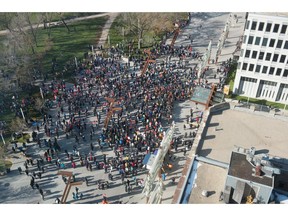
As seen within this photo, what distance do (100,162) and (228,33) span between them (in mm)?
46136

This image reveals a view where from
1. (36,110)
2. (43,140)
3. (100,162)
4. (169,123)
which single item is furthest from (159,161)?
(36,110)

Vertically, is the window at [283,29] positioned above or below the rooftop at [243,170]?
above

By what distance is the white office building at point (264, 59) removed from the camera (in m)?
44.7

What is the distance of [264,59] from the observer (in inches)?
1881

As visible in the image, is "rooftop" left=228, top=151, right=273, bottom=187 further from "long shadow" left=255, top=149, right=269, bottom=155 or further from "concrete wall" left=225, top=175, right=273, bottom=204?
"long shadow" left=255, top=149, right=269, bottom=155

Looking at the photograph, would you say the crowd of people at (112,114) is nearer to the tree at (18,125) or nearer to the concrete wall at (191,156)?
the tree at (18,125)

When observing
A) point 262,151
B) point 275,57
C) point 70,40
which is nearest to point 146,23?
point 70,40

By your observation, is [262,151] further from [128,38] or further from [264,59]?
[128,38]

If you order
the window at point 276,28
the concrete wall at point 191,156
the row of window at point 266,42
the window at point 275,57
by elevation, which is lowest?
the concrete wall at point 191,156

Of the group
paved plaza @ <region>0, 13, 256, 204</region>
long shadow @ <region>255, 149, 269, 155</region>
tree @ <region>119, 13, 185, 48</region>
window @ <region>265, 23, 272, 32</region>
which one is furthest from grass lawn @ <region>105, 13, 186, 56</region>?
long shadow @ <region>255, 149, 269, 155</region>

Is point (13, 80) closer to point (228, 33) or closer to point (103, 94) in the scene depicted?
point (103, 94)

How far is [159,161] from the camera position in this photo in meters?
33.9

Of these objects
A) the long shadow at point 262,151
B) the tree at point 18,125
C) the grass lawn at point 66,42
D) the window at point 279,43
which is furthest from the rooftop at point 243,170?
the grass lawn at point 66,42

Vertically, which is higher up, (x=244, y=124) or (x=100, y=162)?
(x=244, y=124)
